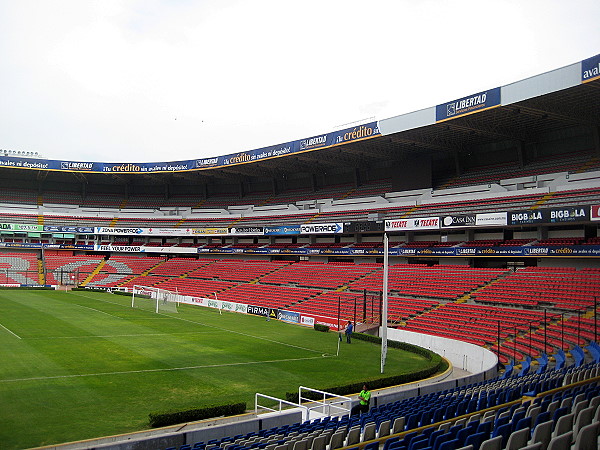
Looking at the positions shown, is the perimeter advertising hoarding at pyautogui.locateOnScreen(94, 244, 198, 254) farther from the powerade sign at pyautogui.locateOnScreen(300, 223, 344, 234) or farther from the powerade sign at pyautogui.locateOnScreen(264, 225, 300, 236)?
the powerade sign at pyautogui.locateOnScreen(300, 223, 344, 234)

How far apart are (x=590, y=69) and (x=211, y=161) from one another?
4818cm

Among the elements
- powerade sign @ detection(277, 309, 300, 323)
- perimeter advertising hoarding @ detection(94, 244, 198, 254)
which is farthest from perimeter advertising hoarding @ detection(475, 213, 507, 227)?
perimeter advertising hoarding @ detection(94, 244, 198, 254)

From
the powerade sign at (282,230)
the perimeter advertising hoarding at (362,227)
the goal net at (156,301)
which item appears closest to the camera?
the goal net at (156,301)

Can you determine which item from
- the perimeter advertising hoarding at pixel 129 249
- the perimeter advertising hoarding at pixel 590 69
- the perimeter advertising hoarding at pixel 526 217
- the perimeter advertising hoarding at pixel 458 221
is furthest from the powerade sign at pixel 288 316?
the perimeter advertising hoarding at pixel 129 249

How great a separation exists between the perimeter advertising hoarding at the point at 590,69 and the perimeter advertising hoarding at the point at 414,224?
17.5 meters

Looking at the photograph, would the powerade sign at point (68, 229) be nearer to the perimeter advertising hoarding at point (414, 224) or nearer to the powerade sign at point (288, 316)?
the powerade sign at point (288, 316)

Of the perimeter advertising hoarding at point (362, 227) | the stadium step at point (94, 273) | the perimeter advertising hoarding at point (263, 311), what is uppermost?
the perimeter advertising hoarding at point (362, 227)

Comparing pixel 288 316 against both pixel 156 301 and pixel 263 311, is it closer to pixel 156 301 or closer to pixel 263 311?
pixel 263 311

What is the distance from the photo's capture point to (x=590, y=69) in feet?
100

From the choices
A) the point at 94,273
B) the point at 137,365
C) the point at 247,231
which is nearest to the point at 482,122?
the point at 137,365

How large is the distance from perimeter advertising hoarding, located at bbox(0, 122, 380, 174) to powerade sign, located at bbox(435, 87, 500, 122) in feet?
28.2

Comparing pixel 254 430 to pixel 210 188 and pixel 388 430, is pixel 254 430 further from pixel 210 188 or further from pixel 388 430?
pixel 210 188

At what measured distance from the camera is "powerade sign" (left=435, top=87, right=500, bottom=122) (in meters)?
36.7

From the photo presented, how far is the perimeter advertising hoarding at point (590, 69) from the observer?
98.7ft
